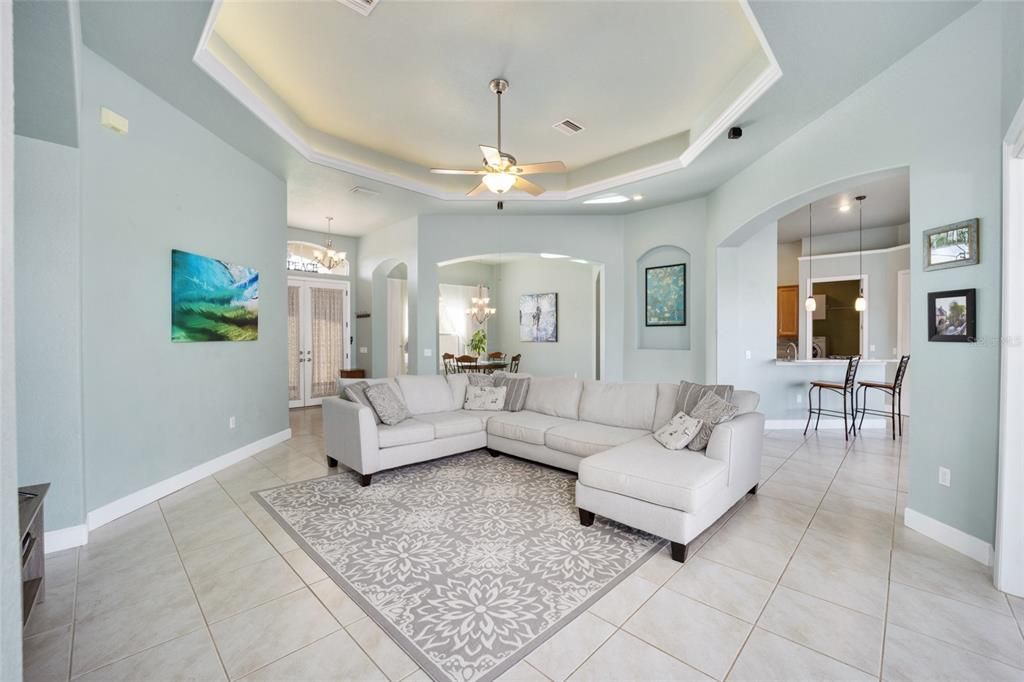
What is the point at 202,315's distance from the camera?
396 cm

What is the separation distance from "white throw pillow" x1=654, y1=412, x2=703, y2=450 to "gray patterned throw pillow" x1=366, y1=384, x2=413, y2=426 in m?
2.34

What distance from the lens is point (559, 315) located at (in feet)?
30.3

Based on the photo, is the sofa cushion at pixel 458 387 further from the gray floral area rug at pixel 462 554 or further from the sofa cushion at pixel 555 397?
the gray floral area rug at pixel 462 554

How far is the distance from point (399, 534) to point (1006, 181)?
12.9 feet

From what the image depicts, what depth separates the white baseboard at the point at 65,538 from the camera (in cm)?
263

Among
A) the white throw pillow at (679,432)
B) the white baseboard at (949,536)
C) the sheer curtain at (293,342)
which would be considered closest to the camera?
the white baseboard at (949,536)

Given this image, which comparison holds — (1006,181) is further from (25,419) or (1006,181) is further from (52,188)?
(25,419)

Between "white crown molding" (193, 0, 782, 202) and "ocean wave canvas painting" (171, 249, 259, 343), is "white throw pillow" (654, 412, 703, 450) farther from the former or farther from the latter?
"ocean wave canvas painting" (171, 249, 259, 343)

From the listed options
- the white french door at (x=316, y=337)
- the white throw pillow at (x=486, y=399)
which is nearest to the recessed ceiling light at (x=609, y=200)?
the white throw pillow at (x=486, y=399)

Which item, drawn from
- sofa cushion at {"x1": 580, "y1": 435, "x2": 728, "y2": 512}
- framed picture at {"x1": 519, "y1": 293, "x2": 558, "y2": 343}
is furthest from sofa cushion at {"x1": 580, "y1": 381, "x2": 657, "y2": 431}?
framed picture at {"x1": 519, "y1": 293, "x2": 558, "y2": 343}

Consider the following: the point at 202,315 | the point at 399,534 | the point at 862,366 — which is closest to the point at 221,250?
the point at 202,315

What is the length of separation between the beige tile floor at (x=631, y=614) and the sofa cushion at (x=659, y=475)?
13.9 inches

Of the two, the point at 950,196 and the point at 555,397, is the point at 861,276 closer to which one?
the point at 950,196

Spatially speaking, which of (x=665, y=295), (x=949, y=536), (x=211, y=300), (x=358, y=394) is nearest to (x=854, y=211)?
(x=665, y=295)
